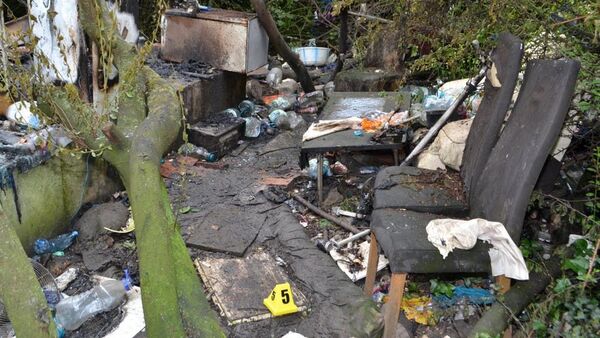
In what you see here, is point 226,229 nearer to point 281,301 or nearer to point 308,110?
point 281,301

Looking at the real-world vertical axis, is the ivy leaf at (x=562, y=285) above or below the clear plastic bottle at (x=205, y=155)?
above

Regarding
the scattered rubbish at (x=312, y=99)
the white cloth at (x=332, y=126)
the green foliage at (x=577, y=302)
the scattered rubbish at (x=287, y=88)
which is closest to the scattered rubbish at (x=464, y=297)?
the green foliage at (x=577, y=302)

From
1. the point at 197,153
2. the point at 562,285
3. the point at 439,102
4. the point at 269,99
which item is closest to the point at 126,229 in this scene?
the point at 197,153

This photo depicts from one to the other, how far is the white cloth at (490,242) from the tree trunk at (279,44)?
4.42m

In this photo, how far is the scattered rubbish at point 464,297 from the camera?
351cm

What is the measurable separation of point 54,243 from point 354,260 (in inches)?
83.9

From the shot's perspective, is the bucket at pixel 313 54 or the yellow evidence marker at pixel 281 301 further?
the bucket at pixel 313 54

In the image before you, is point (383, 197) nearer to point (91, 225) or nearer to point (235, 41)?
point (91, 225)

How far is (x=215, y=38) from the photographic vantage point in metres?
6.72

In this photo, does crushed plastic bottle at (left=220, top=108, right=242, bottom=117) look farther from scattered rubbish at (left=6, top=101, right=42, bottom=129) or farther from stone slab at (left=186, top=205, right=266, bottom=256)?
scattered rubbish at (left=6, top=101, right=42, bottom=129)

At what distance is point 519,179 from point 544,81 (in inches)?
21.5

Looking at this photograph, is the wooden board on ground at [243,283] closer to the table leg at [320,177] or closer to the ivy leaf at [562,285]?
the table leg at [320,177]

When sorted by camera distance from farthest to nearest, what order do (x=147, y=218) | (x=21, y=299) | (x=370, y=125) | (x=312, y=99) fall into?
1. (x=312, y=99)
2. (x=370, y=125)
3. (x=147, y=218)
4. (x=21, y=299)

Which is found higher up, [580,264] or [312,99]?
[580,264]
